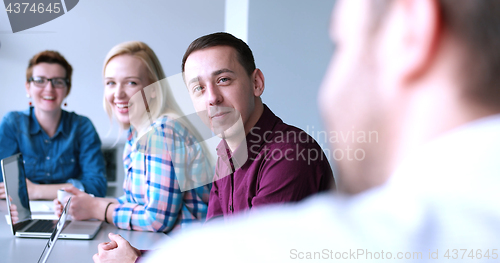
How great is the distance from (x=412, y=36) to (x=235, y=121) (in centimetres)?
87

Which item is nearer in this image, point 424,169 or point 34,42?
point 424,169

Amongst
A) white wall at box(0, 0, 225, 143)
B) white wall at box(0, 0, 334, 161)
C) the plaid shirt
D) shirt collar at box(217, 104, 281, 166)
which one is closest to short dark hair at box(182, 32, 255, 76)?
shirt collar at box(217, 104, 281, 166)

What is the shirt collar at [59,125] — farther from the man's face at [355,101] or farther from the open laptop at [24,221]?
the man's face at [355,101]

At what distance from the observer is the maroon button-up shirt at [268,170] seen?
86 cm

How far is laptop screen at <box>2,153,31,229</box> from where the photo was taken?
1069mm

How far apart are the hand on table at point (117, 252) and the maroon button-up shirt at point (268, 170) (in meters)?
0.29

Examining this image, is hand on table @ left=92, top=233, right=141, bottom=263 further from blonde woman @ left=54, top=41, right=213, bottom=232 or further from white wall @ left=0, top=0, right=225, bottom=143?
white wall @ left=0, top=0, right=225, bottom=143

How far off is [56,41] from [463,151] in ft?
10.7

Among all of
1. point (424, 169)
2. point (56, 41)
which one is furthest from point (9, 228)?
point (56, 41)

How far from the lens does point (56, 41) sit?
293 cm

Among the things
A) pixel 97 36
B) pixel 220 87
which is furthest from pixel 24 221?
pixel 97 36

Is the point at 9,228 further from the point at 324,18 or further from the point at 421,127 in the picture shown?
the point at 324,18

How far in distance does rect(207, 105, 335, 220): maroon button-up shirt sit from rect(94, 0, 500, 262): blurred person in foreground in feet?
1.99

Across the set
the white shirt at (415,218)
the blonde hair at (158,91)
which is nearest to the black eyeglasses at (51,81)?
the blonde hair at (158,91)
